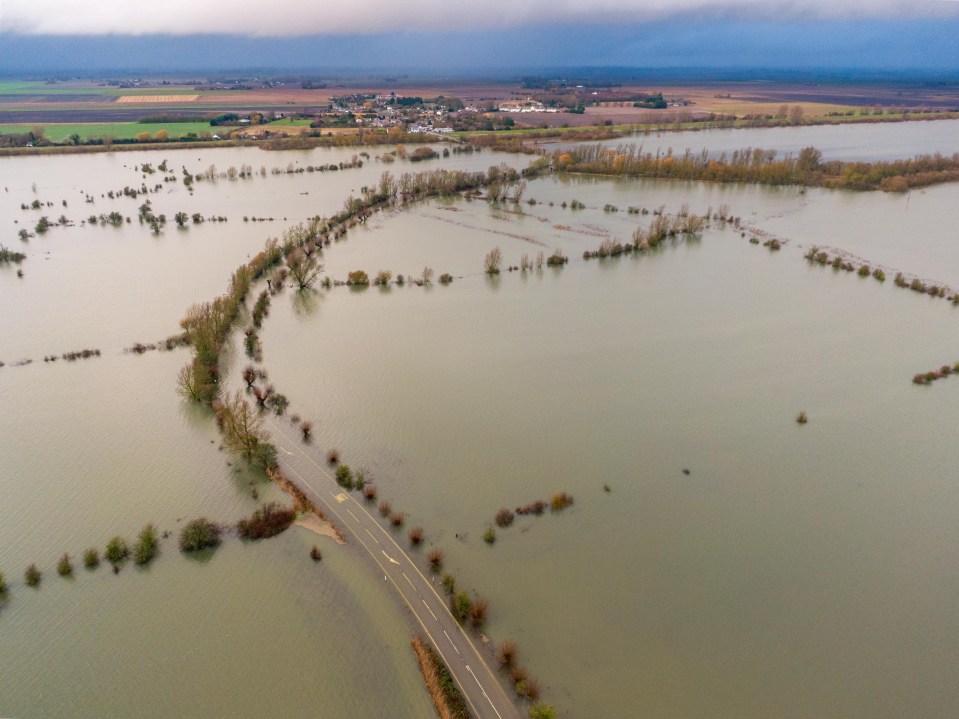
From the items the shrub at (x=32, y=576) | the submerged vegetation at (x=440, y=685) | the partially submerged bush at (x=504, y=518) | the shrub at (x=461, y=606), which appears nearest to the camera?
the submerged vegetation at (x=440, y=685)

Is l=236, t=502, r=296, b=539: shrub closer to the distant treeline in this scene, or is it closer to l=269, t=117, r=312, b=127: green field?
the distant treeline

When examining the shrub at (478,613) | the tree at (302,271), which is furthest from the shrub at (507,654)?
the tree at (302,271)

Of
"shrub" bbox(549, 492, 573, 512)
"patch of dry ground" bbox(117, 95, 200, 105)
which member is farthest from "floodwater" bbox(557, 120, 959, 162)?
"patch of dry ground" bbox(117, 95, 200, 105)

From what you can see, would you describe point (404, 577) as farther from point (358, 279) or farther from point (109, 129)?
point (109, 129)

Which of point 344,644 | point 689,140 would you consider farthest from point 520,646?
point 689,140

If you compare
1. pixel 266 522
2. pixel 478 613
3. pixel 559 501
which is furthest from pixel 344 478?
pixel 559 501

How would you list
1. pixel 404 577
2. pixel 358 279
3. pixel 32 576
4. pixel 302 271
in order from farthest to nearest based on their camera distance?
pixel 358 279
pixel 302 271
pixel 404 577
pixel 32 576

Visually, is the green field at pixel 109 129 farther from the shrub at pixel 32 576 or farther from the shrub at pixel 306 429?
the shrub at pixel 32 576
